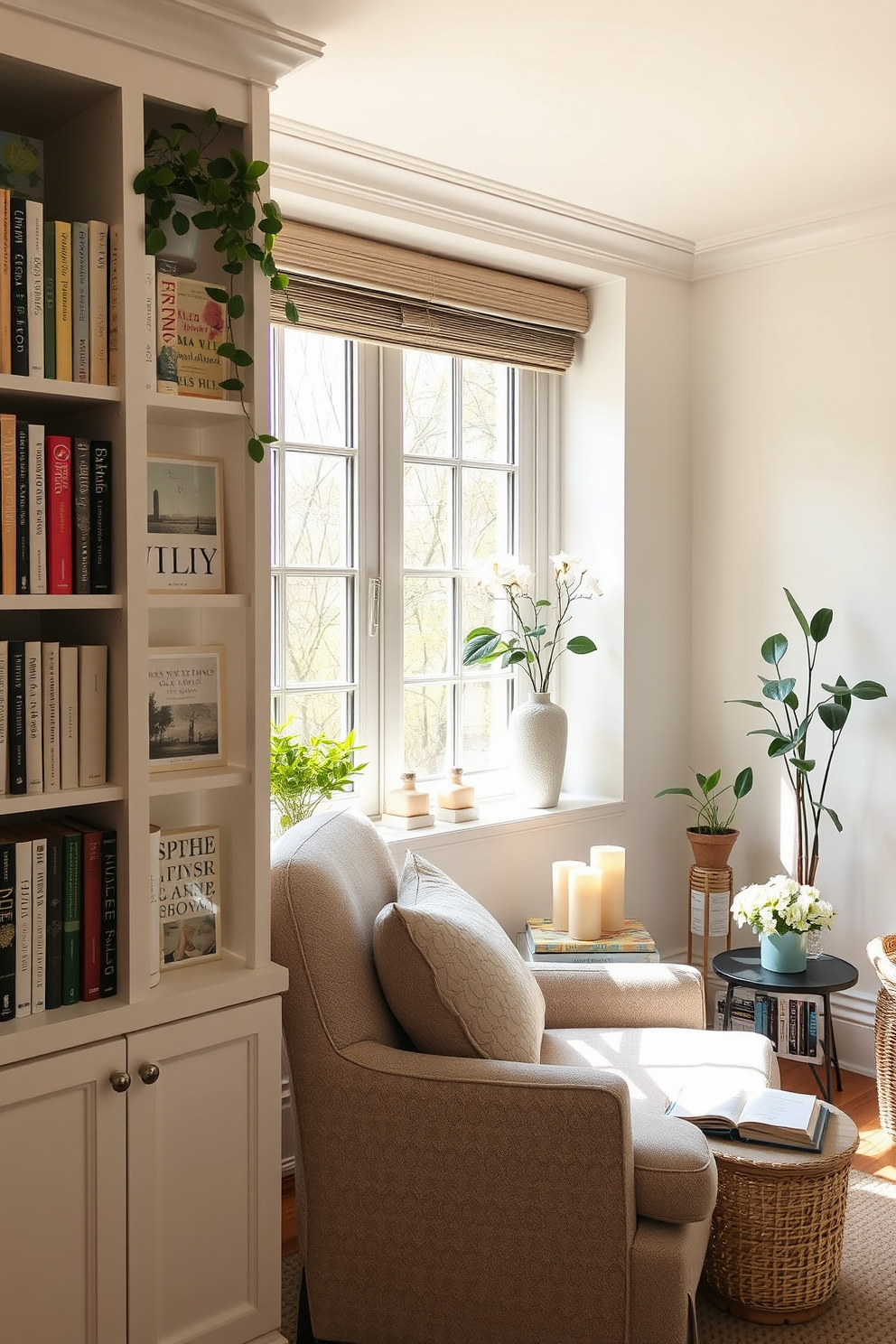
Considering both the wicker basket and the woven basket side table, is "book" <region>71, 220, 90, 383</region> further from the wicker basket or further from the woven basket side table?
the wicker basket

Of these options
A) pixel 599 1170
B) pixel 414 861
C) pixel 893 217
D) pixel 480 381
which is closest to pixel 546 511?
pixel 480 381

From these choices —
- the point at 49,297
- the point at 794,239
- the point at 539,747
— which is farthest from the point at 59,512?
the point at 794,239

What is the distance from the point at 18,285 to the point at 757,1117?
2.00 metres

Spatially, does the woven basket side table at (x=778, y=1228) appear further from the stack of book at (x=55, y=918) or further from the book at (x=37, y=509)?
the book at (x=37, y=509)

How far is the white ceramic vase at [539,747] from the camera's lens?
3.49 meters

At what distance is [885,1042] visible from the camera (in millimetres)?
3059

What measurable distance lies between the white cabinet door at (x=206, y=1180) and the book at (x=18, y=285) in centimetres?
110

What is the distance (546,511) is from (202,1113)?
2389 millimetres

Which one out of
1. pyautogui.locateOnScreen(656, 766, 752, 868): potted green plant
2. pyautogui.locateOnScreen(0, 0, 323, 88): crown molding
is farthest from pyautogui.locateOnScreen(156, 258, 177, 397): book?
pyautogui.locateOnScreen(656, 766, 752, 868): potted green plant

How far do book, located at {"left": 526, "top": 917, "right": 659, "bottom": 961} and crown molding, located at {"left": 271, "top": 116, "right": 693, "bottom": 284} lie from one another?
76.6 inches

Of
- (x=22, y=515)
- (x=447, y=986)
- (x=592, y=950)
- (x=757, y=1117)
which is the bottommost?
(x=757, y=1117)

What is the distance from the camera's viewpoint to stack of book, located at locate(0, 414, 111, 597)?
5.81 feet

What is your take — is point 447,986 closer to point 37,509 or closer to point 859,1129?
point 37,509

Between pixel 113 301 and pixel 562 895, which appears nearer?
pixel 113 301
